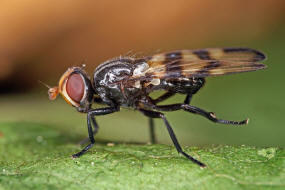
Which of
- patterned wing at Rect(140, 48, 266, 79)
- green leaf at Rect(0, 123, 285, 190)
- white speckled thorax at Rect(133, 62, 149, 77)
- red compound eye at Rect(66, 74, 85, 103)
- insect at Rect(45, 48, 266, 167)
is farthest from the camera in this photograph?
red compound eye at Rect(66, 74, 85, 103)

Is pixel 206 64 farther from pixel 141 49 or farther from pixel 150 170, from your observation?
pixel 141 49

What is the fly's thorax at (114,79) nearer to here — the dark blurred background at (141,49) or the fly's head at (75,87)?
the fly's head at (75,87)

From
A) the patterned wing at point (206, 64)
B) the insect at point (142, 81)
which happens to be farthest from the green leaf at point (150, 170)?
the patterned wing at point (206, 64)

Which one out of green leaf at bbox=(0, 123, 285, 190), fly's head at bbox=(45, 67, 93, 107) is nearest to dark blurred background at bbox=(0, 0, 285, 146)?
fly's head at bbox=(45, 67, 93, 107)

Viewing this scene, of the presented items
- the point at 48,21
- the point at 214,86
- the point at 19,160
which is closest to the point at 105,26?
the point at 48,21

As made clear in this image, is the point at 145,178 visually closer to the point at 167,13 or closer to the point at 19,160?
the point at 19,160

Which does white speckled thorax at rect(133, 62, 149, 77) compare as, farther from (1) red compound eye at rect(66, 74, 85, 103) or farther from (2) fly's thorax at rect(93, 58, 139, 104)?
(1) red compound eye at rect(66, 74, 85, 103)
